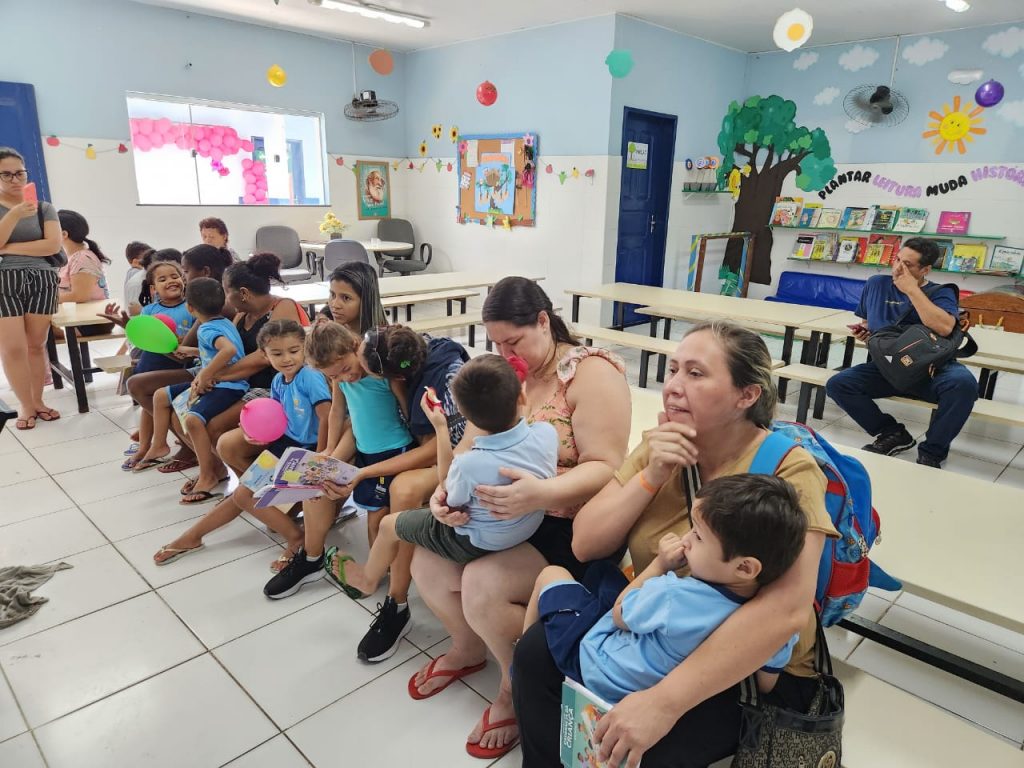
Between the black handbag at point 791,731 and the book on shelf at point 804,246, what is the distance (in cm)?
715

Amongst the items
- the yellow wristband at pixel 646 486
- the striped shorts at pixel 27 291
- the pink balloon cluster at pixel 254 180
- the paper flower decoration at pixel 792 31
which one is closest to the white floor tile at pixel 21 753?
the yellow wristband at pixel 646 486

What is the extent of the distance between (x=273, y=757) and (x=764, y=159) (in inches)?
314

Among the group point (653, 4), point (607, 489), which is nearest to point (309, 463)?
point (607, 489)

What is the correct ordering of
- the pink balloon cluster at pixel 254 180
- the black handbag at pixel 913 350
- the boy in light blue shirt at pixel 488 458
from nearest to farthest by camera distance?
the boy in light blue shirt at pixel 488 458
the black handbag at pixel 913 350
the pink balloon cluster at pixel 254 180

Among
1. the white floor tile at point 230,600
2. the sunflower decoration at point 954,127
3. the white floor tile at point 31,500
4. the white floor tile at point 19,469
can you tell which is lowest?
the white floor tile at point 230,600

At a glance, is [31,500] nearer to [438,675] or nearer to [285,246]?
[438,675]

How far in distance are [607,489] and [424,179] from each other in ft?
26.2

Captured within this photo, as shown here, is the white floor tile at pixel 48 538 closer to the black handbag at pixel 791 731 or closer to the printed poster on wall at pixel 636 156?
the black handbag at pixel 791 731

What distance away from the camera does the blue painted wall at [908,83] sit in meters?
6.12

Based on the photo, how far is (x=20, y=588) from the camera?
237 cm

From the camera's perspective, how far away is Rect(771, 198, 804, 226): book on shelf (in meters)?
7.58

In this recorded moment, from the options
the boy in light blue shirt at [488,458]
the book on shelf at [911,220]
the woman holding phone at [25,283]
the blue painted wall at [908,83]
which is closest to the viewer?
the boy in light blue shirt at [488,458]

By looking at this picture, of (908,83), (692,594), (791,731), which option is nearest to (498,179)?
(908,83)

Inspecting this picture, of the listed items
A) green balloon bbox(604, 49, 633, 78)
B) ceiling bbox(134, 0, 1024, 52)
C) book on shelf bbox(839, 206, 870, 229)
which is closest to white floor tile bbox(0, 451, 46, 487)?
ceiling bbox(134, 0, 1024, 52)
